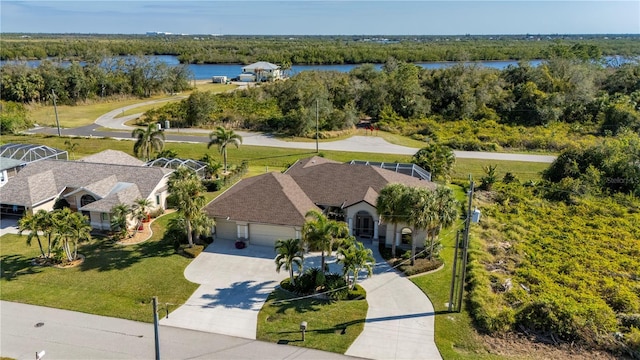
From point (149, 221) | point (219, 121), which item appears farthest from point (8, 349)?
point (219, 121)

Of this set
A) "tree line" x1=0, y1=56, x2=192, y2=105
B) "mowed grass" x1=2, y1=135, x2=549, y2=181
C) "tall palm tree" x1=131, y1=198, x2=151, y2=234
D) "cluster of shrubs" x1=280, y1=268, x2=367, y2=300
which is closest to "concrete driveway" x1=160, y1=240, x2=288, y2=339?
"cluster of shrubs" x1=280, y1=268, x2=367, y2=300

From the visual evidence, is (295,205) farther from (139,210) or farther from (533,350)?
(533,350)

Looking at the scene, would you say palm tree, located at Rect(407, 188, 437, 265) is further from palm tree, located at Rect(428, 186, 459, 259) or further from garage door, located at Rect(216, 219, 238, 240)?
garage door, located at Rect(216, 219, 238, 240)

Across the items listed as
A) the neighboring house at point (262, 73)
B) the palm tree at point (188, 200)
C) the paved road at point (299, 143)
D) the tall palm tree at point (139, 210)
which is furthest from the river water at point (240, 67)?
the palm tree at point (188, 200)

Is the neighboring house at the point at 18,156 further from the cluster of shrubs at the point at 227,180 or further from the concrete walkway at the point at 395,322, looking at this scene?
the concrete walkway at the point at 395,322

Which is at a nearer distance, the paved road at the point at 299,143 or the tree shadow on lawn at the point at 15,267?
the tree shadow on lawn at the point at 15,267
